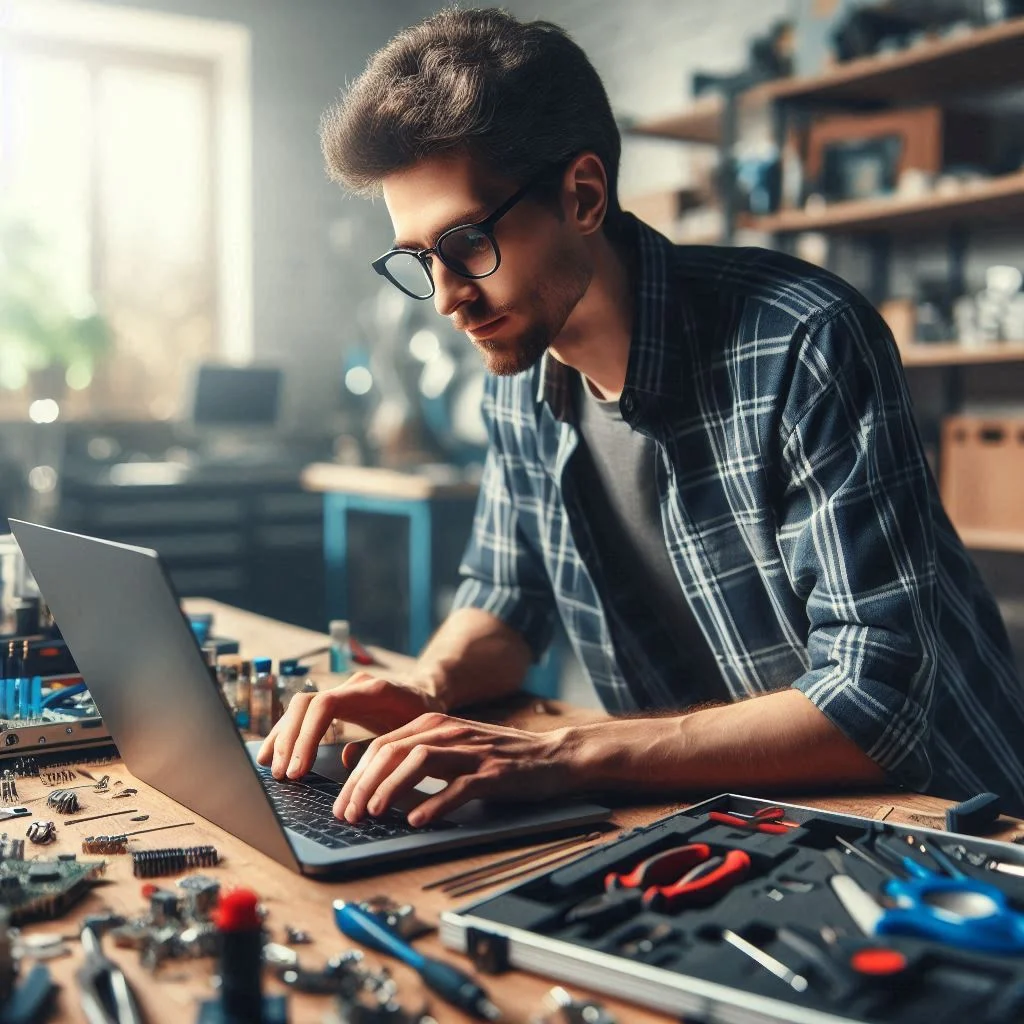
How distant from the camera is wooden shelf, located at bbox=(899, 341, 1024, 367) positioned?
2.79 m

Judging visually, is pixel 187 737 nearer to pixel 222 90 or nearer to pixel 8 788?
pixel 8 788

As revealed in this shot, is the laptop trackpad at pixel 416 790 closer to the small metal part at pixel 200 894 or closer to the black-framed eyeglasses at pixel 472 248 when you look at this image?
the small metal part at pixel 200 894

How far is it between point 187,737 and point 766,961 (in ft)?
1.43

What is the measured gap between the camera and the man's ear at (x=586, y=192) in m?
1.25

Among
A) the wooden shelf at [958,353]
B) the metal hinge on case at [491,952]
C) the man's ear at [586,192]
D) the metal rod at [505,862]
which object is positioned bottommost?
the metal rod at [505,862]

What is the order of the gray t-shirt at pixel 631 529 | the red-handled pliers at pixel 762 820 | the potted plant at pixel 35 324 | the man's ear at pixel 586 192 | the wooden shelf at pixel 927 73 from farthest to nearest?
the potted plant at pixel 35 324
the wooden shelf at pixel 927 73
the gray t-shirt at pixel 631 529
the man's ear at pixel 586 192
the red-handled pliers at pixel 762 820

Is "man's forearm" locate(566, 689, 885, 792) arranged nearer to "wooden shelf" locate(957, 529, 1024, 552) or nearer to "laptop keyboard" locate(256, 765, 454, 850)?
"laptop keyboard" locate(256, 765, 454, 850)

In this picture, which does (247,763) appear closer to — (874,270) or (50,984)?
(50,984)

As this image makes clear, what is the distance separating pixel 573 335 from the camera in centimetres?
135

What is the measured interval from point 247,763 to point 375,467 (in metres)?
3.99

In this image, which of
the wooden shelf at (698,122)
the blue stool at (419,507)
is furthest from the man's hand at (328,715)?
the wooden shelf at (698,122)

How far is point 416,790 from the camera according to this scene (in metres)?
0.93

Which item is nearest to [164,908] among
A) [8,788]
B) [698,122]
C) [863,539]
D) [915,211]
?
[8,788]

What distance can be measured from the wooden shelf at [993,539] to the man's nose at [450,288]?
1.99m
